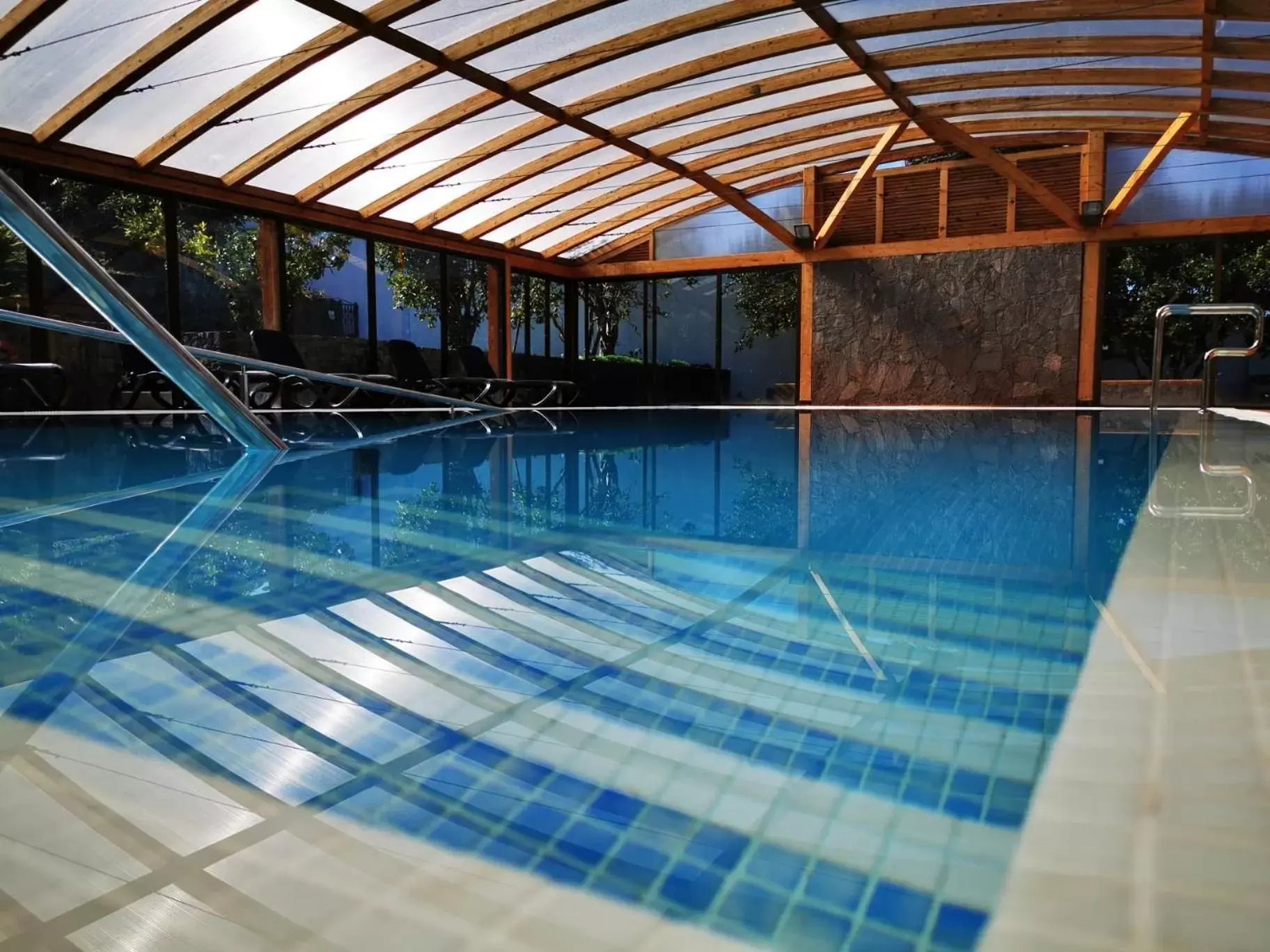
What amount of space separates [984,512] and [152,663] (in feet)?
8.36

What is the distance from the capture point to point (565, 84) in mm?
10031

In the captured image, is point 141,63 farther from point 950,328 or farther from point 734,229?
point 950,328

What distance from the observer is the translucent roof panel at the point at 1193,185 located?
13.4 m

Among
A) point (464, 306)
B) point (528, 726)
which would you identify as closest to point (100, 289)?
point (528, 726)

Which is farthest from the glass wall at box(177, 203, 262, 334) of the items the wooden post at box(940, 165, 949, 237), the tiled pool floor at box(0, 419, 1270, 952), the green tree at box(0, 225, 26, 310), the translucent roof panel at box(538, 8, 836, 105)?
the tiled pool floor at box(0, 419, 1270, 952)

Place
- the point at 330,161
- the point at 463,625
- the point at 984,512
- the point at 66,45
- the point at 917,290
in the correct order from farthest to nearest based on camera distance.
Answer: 1. the point at 917,290
2. the point at 330,161
3. the point at 66,45
4. the point at 984,512
5. the point at 463,625

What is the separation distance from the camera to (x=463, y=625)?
162 centimetres

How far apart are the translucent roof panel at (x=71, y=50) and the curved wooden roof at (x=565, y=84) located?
23 millimetres

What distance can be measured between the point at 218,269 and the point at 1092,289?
503 inches

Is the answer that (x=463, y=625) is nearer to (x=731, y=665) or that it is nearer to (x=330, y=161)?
(x=731, y=665)

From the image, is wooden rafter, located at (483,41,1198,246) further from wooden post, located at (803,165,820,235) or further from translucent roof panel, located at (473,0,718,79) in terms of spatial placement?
wooden post, located at (803,165,820,235)

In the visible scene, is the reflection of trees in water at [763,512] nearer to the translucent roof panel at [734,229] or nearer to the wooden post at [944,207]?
the wooden post at [944,207]

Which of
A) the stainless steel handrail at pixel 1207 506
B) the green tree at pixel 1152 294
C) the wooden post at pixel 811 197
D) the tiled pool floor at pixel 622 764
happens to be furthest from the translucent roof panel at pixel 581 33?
the green tree at pixel 1152 294

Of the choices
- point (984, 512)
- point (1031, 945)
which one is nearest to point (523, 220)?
point (984, 512)
